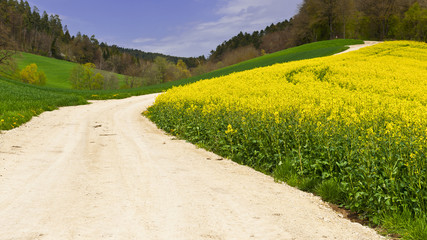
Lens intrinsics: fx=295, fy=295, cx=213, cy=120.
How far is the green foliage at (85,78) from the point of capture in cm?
8319

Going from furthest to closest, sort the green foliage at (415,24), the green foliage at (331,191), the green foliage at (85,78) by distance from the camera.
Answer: the green foliage at (85,78) < the green foliage at (415,24) < the green foliage at (331,191)

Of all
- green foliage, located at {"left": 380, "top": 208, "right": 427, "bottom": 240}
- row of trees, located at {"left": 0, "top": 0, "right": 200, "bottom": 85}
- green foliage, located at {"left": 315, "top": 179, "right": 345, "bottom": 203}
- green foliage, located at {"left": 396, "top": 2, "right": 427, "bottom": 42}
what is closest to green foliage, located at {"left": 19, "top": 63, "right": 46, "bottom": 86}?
row of trees, located at {"left": 0, "top": 0, "right": 200, "bottom": 85}

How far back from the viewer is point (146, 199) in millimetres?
5242

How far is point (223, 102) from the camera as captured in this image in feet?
40.1

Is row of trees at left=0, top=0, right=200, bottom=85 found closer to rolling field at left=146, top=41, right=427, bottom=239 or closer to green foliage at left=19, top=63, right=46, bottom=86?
green foliage at left=19, top=63, right=46, bottom=86

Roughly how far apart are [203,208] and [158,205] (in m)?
0.77

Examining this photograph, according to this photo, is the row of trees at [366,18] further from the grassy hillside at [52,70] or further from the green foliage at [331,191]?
the grassy hillside at [52,70]

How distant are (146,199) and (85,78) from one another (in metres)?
88.3

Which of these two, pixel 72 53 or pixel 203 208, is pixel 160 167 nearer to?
pixel 203 208

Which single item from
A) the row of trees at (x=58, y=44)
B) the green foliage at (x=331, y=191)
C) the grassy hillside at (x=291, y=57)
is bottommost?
the green foliage at (x=331, y=191)

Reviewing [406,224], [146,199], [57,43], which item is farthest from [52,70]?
[406,224]

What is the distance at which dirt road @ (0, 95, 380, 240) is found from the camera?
13.5 feet

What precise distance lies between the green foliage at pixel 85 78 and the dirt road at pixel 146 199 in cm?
8141

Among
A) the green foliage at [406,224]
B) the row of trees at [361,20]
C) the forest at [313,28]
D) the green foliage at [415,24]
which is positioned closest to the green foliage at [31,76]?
the forest at [313,28]
